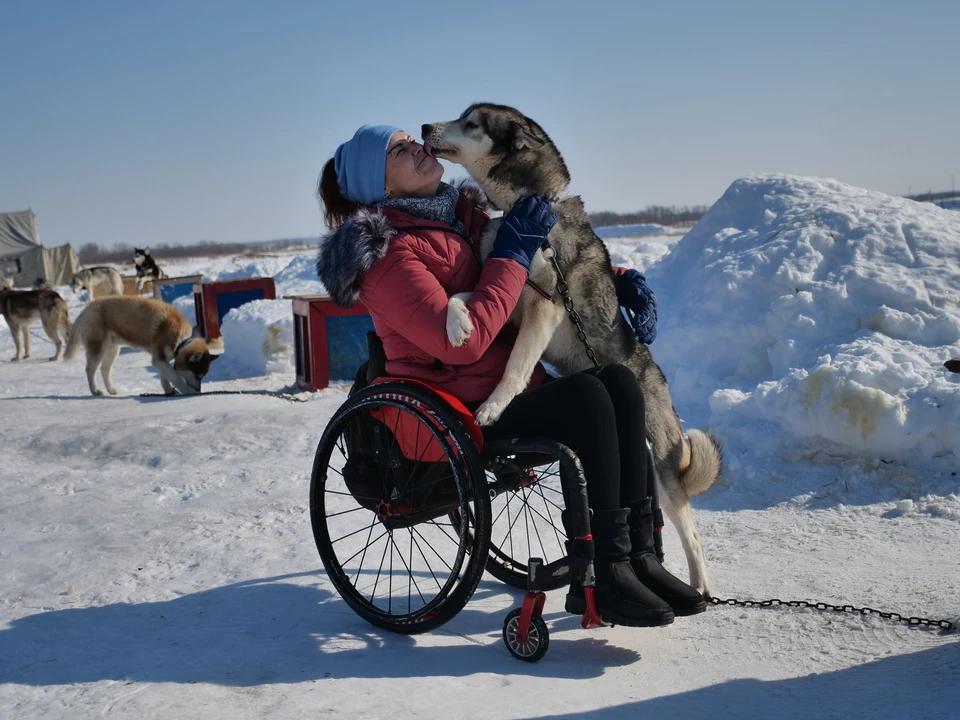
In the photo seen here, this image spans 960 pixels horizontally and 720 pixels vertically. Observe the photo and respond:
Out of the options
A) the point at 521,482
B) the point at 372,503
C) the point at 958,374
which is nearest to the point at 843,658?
the point at 521,482

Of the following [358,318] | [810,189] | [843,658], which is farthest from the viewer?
[358,318]

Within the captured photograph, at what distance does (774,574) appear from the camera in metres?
2.80

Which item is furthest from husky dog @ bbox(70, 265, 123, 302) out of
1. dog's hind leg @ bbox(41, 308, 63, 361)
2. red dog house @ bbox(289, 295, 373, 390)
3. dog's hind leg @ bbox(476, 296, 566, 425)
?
dog's hind leg @ bbox(476, 296, 566, 425)

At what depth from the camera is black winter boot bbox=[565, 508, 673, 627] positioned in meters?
2.06

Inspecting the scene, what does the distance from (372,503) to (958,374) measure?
3130 millimetres

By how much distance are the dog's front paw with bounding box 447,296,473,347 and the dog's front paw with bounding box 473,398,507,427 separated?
0.69 ft

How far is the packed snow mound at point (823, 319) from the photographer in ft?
12.3

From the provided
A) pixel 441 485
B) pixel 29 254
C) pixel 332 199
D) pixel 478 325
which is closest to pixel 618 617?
pixel 441 485

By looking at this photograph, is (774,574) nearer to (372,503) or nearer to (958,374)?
(372,503)

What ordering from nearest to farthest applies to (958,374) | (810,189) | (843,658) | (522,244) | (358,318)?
(843,658)
(522,244)
(958,374)
(810,189)
(358,318)

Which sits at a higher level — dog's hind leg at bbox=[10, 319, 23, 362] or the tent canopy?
the tent canopy

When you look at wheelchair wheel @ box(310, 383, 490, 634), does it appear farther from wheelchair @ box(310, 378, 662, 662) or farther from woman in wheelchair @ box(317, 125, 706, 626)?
woman in wheelchair @ box(317, 125, 706, 626)

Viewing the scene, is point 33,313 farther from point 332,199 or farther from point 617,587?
point 617,587

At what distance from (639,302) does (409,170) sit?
1008 millimetres
